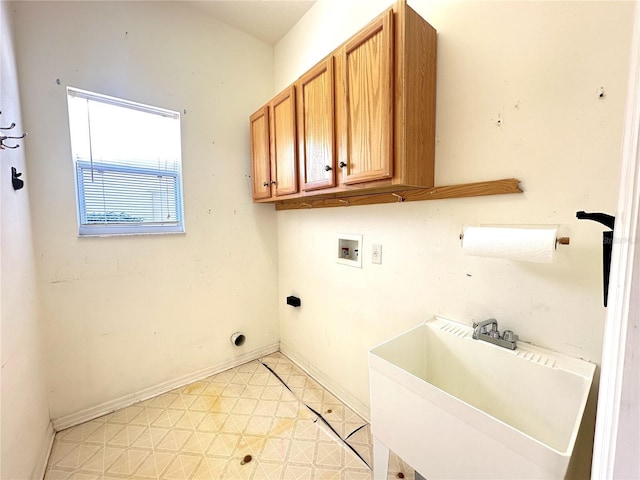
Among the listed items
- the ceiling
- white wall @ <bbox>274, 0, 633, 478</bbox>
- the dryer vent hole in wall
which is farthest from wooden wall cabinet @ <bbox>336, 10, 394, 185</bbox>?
the dryer vent hole in wall

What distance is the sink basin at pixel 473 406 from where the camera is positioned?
27.7 inches

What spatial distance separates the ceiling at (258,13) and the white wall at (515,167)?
0.50 m

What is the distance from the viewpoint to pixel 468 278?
3.92 ft

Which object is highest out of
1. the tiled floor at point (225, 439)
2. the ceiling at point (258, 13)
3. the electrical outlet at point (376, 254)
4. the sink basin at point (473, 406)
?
the ceiling at point (258, 13)

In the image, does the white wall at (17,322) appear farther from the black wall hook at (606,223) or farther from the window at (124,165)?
the black wall hook at (606,223)

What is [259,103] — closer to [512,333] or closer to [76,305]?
[76,305]

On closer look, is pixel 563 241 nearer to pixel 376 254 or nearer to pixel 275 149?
pixel 376 254

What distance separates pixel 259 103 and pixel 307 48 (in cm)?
59

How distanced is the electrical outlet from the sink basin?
47 centimetres

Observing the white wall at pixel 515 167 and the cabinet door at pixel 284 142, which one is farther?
the cabinet door at pixel 284 142

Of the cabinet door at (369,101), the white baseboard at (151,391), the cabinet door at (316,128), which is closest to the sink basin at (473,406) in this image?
the cabinet door at (369,101)

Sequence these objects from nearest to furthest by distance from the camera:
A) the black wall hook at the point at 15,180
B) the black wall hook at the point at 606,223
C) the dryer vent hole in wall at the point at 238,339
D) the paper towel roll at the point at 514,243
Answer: the black wall hook at the point at 606,223, the paper towel roll at the point at 514,243, the black wall hook at the point at 15,180, the dryer vent hole in wall at the point at 238,339

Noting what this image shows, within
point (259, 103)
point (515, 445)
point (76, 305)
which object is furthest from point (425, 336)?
point (259, 103)

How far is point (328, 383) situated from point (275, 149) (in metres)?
1.76
